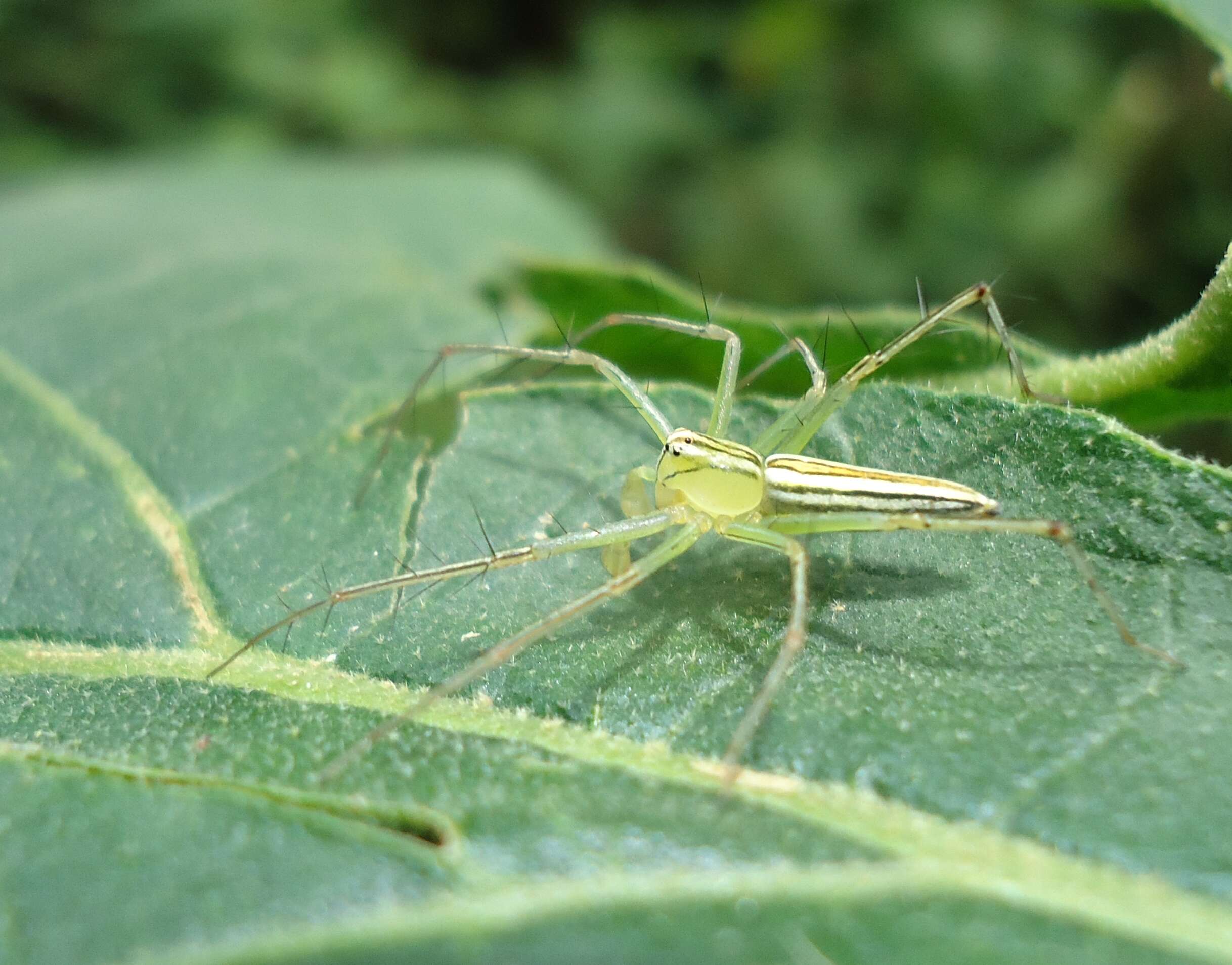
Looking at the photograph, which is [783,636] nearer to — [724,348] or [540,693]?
[540,693]

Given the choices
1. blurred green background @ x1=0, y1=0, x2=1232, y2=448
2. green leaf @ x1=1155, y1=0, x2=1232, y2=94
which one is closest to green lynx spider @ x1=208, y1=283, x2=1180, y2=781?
green leaf @ x1=1155, y1=0, x2=1232, y2=94

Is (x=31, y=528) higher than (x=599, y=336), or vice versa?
(x=599, y=336)

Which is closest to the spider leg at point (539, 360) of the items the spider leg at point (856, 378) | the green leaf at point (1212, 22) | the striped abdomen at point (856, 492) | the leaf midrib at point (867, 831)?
the spider leg at point (856, 378)

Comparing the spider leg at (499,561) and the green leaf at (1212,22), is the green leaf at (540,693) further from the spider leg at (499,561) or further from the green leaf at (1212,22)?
the green leaf at (1212,22)

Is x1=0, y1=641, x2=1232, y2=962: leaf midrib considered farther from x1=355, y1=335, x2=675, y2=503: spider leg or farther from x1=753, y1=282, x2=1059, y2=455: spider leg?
x1=753, y1=282, x2=1059, y2=455: spider leg

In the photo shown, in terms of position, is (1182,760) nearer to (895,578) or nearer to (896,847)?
(896,847)

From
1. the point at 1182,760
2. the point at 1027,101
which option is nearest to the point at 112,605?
the point at 1182,760

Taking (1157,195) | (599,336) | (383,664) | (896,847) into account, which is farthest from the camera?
(1157,195)

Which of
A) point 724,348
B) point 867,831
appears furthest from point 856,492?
point 867,831
